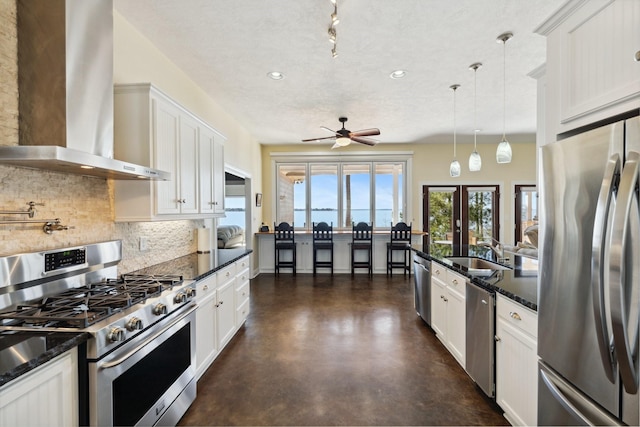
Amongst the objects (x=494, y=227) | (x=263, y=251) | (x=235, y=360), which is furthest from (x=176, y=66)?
(x=494, y=227)

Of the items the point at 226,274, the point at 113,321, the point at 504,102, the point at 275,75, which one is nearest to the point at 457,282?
the point at 226,274

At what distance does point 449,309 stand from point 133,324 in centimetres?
246

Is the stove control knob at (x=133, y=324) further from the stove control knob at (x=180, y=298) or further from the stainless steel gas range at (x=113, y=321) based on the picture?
the stove control knob at (x=180, y=298)

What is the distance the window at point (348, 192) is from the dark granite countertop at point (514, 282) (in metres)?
3.92

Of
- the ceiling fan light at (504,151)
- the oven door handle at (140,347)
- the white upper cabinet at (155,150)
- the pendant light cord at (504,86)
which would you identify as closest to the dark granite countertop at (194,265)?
the oven door handle at (140,347)

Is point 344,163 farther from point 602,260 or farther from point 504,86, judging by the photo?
point 602,260

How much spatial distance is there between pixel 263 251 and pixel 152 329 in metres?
4.74

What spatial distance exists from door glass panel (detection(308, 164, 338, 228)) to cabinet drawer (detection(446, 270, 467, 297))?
4.13 meters

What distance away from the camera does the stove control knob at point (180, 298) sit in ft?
5.80

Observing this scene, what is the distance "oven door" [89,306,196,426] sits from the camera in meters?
1.22

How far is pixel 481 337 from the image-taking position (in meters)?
2.03

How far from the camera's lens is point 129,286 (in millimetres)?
1751

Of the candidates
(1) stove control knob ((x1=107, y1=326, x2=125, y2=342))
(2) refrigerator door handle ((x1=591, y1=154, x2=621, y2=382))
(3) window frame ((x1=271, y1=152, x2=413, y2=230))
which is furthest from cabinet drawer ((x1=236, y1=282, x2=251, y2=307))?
(3) window frame ((x1=271, y1=152, x2=413, y2=230))

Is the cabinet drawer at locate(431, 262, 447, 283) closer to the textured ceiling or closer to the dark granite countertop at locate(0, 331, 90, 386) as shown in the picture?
the textured ceiling
